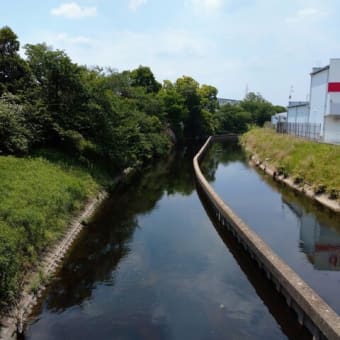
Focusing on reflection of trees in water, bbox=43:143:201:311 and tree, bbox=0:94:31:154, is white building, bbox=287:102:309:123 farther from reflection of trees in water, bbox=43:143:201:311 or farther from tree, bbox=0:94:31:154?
tree, bbox=0:94:31:154

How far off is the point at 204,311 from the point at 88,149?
19.1 metres

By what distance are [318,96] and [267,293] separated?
117 ft

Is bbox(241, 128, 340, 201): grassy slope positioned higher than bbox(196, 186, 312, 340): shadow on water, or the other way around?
bbox(241, 128, 340, 201): grassy slope


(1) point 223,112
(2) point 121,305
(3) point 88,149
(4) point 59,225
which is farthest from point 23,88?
(1) point 223,112

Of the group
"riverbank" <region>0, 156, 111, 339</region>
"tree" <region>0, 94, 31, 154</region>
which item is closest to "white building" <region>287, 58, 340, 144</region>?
"riverbank" <region>0, 156, 111, 339</region>

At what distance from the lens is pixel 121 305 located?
36.9 ft

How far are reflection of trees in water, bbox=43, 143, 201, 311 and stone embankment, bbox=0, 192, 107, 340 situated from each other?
347mm

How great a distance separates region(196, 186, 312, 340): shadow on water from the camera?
33.2 ft

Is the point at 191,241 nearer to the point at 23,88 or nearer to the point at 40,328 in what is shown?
the point at 40,328

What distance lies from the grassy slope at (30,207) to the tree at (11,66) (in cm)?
749

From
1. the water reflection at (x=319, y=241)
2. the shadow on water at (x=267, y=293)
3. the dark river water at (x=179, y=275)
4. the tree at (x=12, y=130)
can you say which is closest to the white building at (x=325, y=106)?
the dark river water at (x=179, y=275)

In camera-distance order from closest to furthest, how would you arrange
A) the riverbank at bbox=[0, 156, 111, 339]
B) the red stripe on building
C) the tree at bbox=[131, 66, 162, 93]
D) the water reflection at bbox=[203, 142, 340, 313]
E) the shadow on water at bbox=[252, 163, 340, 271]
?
the riverbank at bbox=[0, 156, 111, 339]
the water reflection at bbox=[203, 142, 340, 313]
the shadow on water at bbox=[252, 163, 340, 271]
the red stripe on building
the tree at bbox=[131, 66, 162, 93]

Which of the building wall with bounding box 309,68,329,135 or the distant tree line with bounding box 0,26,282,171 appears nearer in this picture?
the distant tree line with bounding box 0,26,282,171

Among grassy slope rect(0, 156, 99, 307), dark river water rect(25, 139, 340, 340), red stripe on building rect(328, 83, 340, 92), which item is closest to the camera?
grassy slope rect(0, 156, 99, 307)
